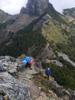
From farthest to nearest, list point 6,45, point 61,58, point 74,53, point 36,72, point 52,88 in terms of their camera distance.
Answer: point 6,45 < point 74,53 < point 61,58 < point 36,72 < point 52,88

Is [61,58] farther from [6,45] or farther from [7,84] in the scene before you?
[7,84]

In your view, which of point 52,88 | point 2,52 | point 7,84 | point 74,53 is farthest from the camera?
point 2,52

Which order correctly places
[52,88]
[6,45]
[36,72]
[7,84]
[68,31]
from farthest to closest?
1. [68,31]
2. [6,45]
3. [36,72]
4. [52,88]
5. [7,84]

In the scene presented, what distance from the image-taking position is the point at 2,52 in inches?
6152

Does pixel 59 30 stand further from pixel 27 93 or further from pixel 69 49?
pixel 27 93

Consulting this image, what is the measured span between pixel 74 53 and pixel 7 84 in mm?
100796

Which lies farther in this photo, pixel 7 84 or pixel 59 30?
pixel 59 30

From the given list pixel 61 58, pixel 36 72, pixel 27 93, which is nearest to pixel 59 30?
pixel 61 58

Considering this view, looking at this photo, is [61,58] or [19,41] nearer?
[61,58]

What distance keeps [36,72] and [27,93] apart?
15980mm

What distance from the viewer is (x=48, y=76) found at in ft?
184

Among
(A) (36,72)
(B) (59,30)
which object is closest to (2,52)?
(B) (59,30)

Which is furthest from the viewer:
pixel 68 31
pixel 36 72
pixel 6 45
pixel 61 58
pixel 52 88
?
pixel 68 31

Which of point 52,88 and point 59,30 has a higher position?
point 59,30
